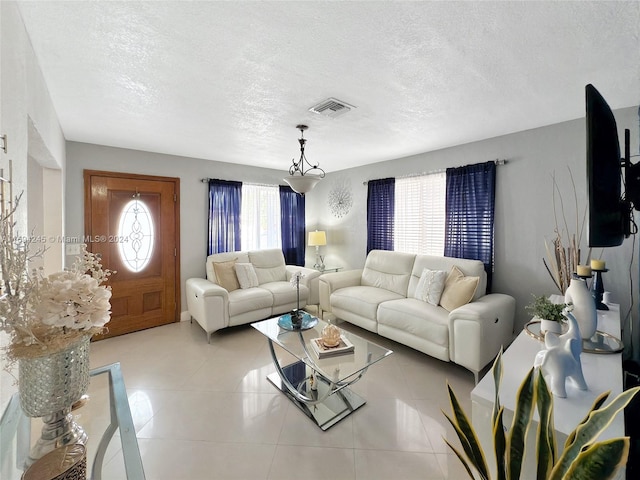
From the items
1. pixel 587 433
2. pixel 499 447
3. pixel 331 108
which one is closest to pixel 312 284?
pixel 331 108

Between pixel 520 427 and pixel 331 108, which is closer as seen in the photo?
pixel 520 427

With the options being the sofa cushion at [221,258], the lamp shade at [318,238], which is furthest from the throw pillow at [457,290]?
the sofa cushion at [221,258]

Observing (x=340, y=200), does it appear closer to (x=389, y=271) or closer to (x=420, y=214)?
(x=420, y=214)

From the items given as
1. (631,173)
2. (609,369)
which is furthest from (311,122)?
(609,369)

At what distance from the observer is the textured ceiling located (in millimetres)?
1276

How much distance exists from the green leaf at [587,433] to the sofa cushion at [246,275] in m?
3.61

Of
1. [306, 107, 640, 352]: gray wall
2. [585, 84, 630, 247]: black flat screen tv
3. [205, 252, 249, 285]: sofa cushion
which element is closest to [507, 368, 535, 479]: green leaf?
[585, 84, 630, 247]: black flat screen tv

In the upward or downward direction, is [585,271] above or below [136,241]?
below

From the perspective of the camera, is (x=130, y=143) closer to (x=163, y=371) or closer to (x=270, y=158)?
(x=270, y=158)

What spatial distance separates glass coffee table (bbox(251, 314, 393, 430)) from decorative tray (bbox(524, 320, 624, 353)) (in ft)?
3.04

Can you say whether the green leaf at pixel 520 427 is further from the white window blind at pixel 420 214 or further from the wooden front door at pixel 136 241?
the wooden front door at pixel 136 241

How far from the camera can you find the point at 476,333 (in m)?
2.32

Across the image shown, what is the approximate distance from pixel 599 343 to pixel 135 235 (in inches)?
178

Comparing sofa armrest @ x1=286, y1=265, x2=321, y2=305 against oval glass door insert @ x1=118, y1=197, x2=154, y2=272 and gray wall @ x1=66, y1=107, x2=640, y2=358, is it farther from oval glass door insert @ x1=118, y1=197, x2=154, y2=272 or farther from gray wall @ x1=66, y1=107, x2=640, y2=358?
oval glass door insert @ x1=118, y1=197, x2=154, y2=272
